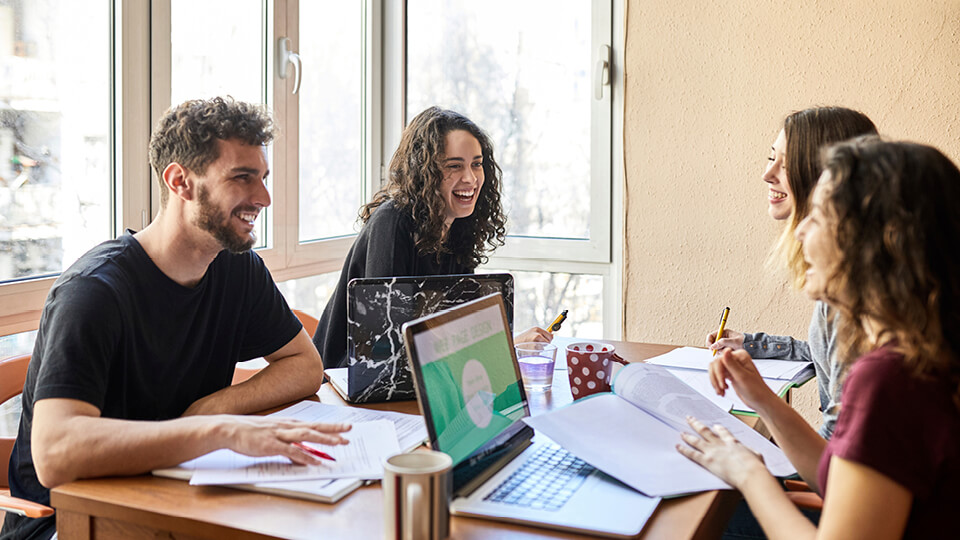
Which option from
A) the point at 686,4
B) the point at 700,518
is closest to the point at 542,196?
the point at 686,4

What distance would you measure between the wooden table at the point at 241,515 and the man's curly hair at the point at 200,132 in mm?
645

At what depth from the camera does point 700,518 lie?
1.00m

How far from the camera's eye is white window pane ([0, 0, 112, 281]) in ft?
6.15

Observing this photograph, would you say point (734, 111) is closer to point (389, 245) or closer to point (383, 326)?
point (389, 245)

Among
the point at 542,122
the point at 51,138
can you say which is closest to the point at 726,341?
the point at 542,122

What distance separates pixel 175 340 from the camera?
4.92 feet

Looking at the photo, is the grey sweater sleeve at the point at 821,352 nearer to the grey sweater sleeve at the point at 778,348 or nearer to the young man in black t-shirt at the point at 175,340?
the grey sweater sleeve at the point at 778,348

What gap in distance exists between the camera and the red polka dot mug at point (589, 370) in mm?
1528

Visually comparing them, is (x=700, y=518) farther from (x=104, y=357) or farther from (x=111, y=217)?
(x=111, y=217)

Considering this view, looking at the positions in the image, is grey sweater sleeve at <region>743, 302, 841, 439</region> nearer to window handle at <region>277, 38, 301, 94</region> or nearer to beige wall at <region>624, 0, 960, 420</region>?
beige wall at <region>624, 0, 960, 420</region>

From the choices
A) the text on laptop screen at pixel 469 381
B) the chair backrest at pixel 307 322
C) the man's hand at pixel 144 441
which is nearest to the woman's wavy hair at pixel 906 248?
the text on laptop screen at pixel 469 381

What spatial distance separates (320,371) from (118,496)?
592 millimetres

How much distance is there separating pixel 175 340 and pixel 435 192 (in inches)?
37.3

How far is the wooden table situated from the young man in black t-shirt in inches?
2.3
